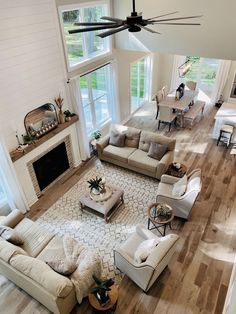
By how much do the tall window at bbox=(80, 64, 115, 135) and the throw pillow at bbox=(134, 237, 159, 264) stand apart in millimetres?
4119

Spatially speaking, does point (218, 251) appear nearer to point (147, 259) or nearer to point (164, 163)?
point (147, 259)

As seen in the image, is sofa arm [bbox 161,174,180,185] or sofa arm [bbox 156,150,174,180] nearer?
sofa arm [bbox 161,174,180,185]

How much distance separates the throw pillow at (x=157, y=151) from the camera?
19.7 ft

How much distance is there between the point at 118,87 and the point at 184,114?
2.43 metres

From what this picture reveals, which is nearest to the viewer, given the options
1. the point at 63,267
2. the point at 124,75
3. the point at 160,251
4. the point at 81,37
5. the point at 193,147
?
the point at 63,267

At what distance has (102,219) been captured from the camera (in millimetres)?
5176

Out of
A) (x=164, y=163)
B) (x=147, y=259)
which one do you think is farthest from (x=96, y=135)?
(x=147, y=259)

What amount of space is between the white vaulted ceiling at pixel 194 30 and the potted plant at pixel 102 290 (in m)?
5.03

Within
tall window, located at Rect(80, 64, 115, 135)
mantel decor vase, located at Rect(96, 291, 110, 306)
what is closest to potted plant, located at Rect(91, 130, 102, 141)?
tall window, located at Rect(80, 64, 115, 135)

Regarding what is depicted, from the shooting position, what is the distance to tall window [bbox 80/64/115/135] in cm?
664

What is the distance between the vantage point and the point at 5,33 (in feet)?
13.8

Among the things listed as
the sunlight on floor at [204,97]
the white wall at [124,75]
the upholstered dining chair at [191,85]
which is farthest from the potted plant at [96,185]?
the sunlight on floor at [204,97]

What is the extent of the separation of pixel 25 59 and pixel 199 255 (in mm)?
4894

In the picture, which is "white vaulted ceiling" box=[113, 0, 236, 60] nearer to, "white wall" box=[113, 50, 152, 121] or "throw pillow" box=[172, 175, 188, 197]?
"white wall" box=[113, 50, 152, 121]
